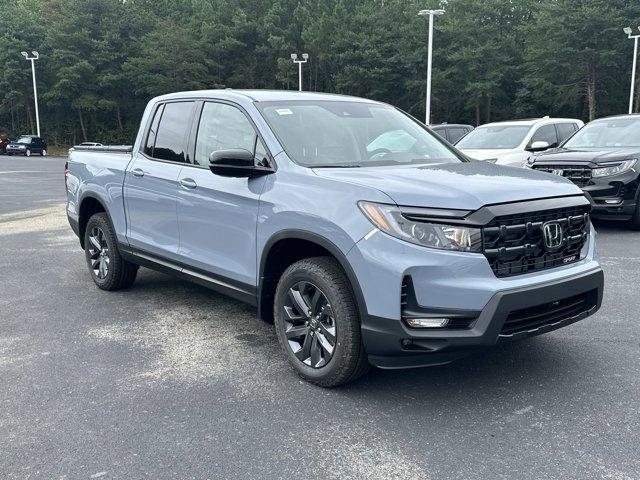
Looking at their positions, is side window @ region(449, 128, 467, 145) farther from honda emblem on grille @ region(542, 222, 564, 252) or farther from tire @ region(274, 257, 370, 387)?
tire @ region(274, 257, 370, 387)

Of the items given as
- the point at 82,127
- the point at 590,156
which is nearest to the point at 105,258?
the point at 590,156

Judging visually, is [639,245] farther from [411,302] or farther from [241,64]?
[241,64]

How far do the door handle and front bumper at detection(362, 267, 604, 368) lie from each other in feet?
6.30

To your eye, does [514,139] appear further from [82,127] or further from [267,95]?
[82,127]

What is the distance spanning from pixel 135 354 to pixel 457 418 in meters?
2.34

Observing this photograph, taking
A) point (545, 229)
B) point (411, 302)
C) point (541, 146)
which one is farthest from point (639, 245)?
point (411, 302)

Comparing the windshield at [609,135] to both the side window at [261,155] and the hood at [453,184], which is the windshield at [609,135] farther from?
the side window at [261,155]

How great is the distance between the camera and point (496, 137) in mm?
12289

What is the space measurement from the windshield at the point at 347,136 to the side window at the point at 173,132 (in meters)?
0.89

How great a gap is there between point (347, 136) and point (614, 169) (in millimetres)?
5885

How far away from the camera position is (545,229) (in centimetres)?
355

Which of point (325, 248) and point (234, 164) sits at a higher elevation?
point (234, 164)

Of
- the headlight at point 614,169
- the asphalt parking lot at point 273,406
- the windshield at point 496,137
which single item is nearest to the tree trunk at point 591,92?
the windshield at point 496,137

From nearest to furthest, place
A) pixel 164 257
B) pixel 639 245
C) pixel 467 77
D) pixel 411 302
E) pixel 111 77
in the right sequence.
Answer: pixel 411 302 < pixel 164 257 < pixel 639 245 < pixel 467 77 < pixel 111 77
